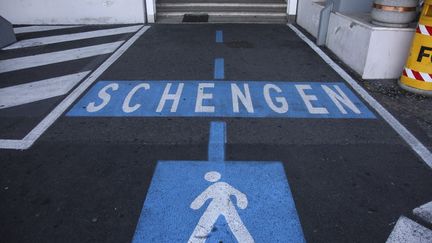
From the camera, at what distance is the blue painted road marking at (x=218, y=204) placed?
288 centimetres

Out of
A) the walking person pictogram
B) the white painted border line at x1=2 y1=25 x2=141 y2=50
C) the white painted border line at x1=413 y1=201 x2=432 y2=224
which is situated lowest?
the white painted border line at x1=413 y1=201 x2=432 y2=224

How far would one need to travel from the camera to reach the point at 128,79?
249 inches

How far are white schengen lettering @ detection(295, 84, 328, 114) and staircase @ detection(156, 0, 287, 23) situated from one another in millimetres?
6157

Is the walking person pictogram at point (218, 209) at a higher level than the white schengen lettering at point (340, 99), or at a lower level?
lower

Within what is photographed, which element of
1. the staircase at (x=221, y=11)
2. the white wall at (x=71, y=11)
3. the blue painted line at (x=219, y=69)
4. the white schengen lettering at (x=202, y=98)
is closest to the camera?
the white schengen lettering at (x=202, y=98)

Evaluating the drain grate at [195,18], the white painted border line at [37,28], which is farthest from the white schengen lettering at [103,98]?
the drain grate at [195,18]

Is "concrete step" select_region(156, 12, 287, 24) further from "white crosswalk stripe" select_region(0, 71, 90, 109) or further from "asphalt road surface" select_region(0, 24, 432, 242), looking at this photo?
"white crosswalk stripe" select_region(0, 71, 90, 109)

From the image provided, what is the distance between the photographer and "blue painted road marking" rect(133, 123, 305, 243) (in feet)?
9.45

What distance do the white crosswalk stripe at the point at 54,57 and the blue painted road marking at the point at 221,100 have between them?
7.00 feet

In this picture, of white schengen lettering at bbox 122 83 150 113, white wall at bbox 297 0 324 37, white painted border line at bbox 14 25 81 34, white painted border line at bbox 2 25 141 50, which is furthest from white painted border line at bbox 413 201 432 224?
white painted border line at bbox 14 25 81 34

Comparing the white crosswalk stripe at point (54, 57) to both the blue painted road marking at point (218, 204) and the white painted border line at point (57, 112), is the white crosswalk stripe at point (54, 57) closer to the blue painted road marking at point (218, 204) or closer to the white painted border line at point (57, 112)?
the white painted border line at point (57, 112)

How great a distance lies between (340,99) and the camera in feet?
18.1

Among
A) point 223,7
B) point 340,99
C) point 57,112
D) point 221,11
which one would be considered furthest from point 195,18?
point 57,112

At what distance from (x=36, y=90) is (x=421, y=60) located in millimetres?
6706
